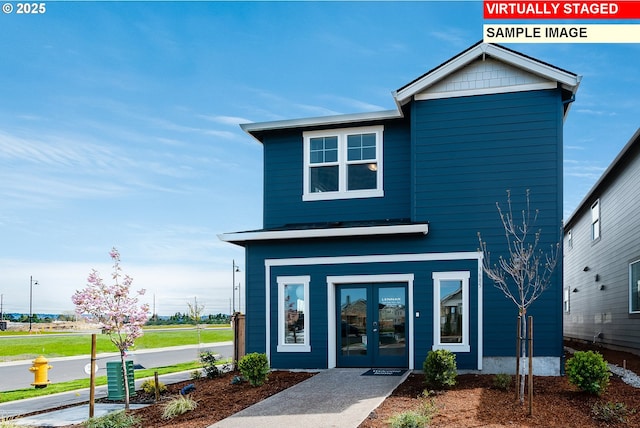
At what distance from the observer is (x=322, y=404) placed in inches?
419

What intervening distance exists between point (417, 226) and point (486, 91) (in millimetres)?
3560

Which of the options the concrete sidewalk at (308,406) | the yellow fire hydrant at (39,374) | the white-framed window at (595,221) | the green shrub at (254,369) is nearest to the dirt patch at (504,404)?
the concrete sidewalk at (308,406)

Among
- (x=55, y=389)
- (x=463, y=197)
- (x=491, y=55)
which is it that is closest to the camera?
(x=491, y=55)

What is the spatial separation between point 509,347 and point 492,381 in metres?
1.45

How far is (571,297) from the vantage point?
29375mm

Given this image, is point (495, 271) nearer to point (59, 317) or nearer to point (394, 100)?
point (394, 100)

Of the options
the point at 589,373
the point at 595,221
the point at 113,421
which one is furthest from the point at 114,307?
the point at 595,221

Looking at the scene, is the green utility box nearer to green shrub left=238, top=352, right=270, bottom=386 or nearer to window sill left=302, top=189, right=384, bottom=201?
green shrub left=238, top=352, right=270, bottom=386

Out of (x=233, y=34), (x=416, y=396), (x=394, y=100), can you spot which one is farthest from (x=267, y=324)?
(x=233, y=34)

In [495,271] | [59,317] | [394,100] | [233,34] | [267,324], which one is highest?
[233,34]

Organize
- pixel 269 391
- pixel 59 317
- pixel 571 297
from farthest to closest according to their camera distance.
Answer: pixel 59 317 < pixel 571 297 < pixel 269 391

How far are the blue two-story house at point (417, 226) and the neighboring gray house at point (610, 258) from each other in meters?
4.65

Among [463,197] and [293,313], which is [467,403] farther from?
[293,313]

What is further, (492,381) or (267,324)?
(267,324)
